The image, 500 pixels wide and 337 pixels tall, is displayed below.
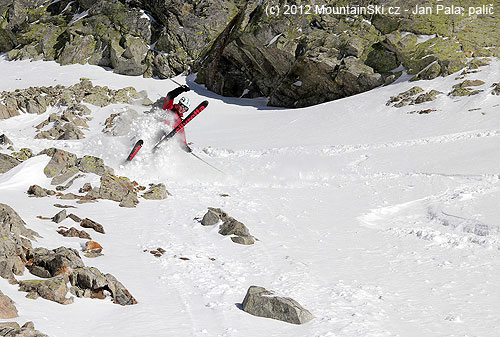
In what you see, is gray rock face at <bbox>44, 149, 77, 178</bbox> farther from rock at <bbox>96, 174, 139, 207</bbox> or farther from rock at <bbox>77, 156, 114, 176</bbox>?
rock at <bbox>96, 174, 139, 207</bbox>

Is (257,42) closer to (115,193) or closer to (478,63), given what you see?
(478,63)

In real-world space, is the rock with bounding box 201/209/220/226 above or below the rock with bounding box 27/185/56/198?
below

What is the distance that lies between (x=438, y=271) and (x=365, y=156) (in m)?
9.60

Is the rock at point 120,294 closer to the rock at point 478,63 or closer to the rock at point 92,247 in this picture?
the rock at point 92,247

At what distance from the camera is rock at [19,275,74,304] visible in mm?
5516

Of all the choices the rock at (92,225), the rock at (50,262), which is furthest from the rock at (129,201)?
the rock at (50,262)

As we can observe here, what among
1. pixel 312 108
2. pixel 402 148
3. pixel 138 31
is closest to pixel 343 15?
pixel 312 108

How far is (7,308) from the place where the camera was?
15.4 ft

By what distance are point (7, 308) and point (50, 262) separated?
62.0 inches

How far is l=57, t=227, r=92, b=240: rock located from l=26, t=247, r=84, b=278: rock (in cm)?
195

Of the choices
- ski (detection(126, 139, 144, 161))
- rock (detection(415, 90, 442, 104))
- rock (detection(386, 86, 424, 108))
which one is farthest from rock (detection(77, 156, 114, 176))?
rock (detection(415, 90, 442, 104))

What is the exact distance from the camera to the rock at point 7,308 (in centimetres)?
459

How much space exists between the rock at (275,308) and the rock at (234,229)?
3597mm

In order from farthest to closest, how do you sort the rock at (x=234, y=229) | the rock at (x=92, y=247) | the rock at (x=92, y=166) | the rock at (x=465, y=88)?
the rock at (x=465, y=88)
the rock at (x=92, y=166)
the rock at (x=234, y=229)
the rock at (x=92, y=247)
